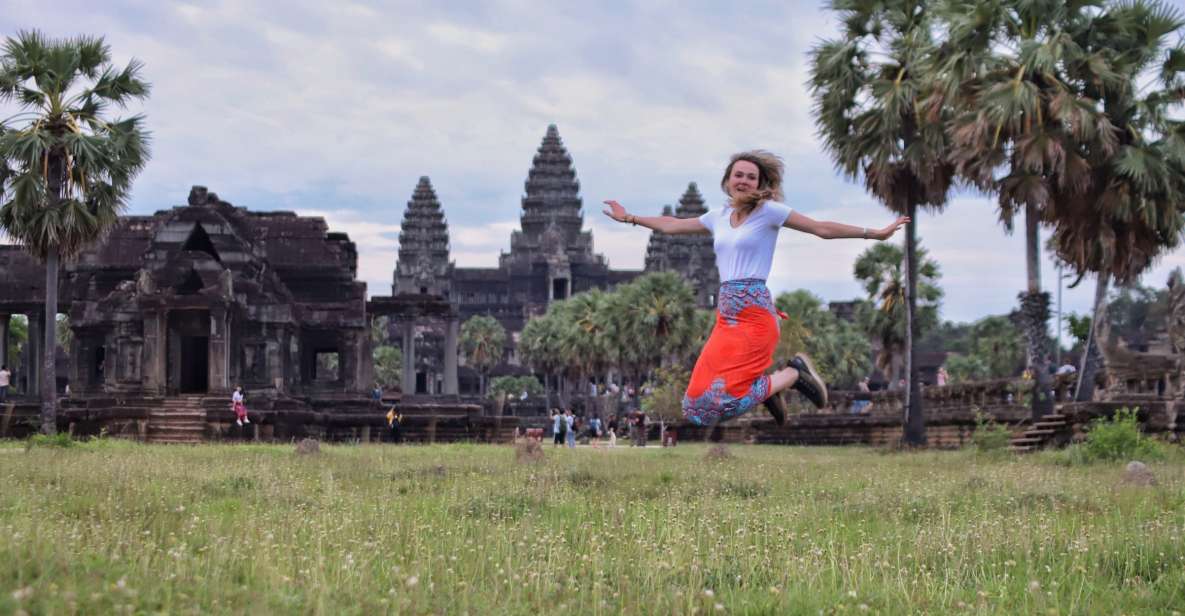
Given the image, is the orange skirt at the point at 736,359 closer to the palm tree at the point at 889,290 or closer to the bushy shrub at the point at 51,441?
the bushy shrub at the point at 51,441

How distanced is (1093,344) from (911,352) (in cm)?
403

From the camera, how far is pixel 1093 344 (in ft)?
97.0

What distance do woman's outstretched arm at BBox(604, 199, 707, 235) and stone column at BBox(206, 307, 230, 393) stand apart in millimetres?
29645

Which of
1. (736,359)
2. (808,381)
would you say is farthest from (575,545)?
(736,359)

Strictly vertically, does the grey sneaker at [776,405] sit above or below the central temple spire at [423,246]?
below

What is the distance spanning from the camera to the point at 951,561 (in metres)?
9.31

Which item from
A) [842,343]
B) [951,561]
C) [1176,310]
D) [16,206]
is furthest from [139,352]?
[842,343]

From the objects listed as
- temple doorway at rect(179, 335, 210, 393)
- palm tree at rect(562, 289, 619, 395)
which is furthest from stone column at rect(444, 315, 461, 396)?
palm tree at rect(562, 289, 619, 395)

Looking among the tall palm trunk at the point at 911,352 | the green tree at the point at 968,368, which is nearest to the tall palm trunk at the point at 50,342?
the tall palm trunk at the point at 911,352

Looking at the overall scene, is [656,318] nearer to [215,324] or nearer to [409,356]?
[409,356]

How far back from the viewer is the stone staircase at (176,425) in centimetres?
3338

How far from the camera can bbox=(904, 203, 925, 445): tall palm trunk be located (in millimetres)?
31797

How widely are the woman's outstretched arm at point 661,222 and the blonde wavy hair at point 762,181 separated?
276 millimetres

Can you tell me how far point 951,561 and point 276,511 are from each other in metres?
5.40
